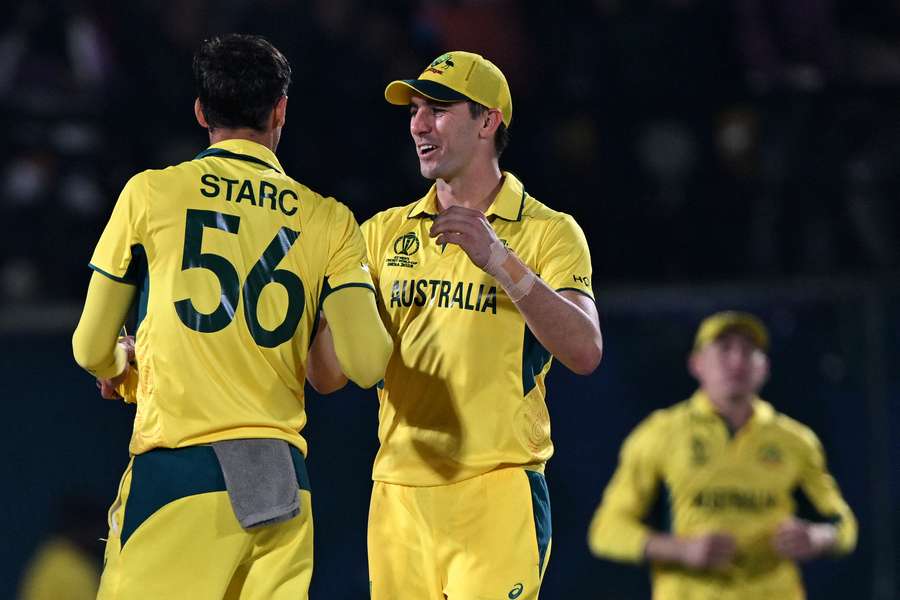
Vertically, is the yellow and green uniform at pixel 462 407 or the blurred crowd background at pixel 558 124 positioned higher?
the blurred crowd background at pixel 558 124

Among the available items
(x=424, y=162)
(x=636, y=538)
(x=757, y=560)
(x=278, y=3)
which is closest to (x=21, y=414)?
(x=278, y=3)

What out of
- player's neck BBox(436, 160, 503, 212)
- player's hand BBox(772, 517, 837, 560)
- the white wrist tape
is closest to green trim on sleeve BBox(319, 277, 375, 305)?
the white wrist tape

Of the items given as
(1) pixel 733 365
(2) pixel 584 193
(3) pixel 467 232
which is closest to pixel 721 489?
(1) pixel 733 365

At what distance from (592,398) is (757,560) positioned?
87.5 inches

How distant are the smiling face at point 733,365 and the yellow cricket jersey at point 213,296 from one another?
155 inches

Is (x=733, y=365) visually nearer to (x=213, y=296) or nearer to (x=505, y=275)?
(x=505, y=275)

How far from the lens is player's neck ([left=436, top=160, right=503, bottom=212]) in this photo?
14.4 ft

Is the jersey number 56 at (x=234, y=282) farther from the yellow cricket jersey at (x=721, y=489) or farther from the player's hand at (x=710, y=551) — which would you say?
the yellow cricket jersey at (x=721, y=489)

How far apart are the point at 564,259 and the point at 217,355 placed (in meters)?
1.25

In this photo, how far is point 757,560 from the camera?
21.9ft

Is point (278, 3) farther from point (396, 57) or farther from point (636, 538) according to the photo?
point (636, 538)

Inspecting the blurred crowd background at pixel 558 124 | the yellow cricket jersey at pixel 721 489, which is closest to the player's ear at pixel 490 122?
the yellow cricket jersey at pixel 721 489

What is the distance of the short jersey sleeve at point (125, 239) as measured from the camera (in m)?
3.36

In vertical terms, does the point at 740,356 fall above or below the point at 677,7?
below
